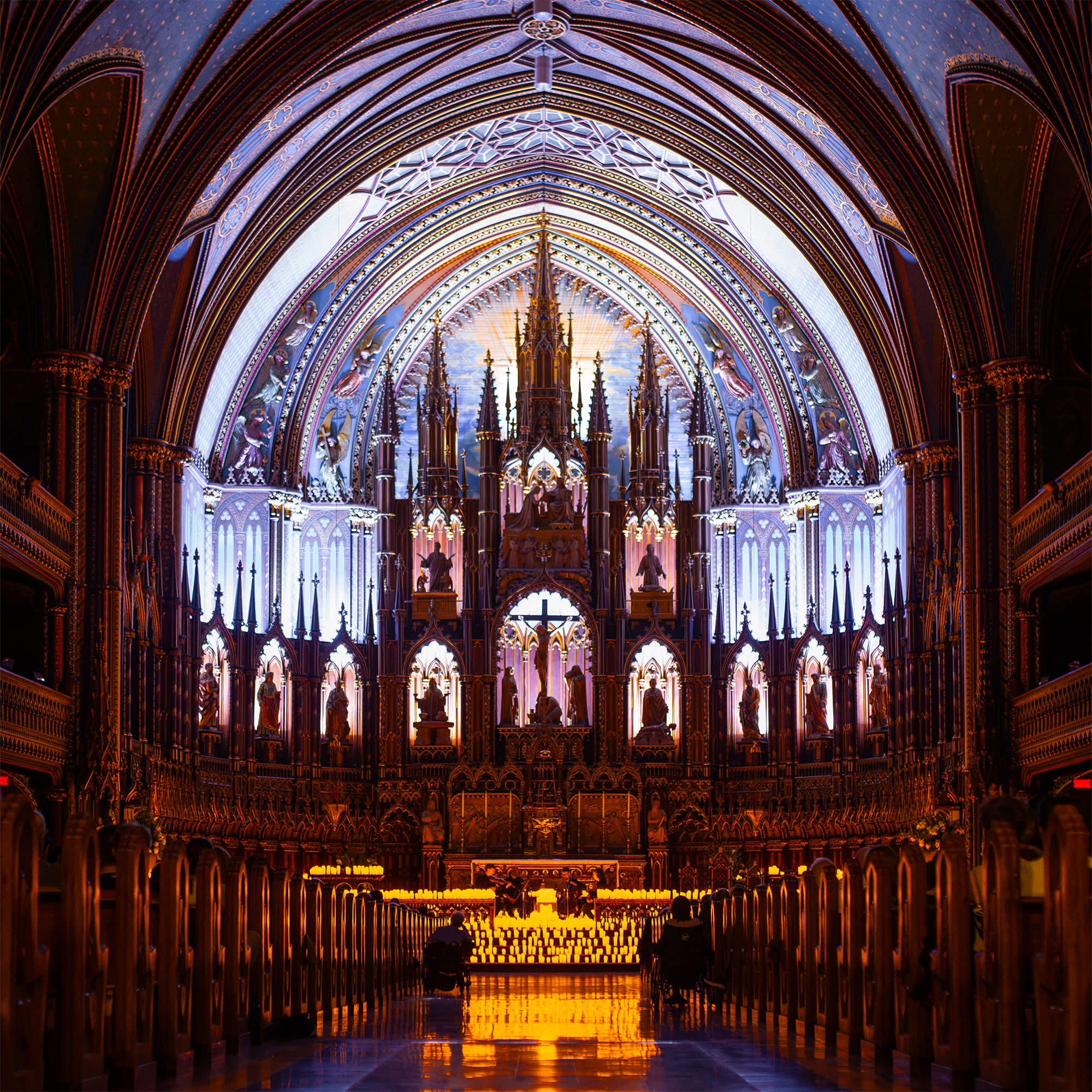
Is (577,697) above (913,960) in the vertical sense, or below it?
above

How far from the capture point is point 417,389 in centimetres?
4388

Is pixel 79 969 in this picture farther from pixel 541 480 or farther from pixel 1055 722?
pixel 541 480

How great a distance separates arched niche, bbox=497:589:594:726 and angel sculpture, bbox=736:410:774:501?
18.5 ft

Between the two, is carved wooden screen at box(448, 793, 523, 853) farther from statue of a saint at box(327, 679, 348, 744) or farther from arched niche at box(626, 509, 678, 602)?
arched niche at box(626, 509, 678, 602)

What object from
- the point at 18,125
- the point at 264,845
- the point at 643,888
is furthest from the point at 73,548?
the point at 643,888

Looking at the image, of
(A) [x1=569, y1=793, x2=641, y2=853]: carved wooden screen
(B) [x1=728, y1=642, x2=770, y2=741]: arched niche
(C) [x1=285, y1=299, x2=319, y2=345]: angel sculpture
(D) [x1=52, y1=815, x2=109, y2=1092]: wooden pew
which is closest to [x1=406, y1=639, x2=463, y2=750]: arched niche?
(A) [x1=569, y1=793, x2=641, y2=853]: carved wooden screen

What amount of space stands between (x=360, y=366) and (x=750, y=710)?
44.6 feet

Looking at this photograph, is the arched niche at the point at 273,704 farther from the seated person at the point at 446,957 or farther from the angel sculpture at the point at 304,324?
the seated person at the point at 446,957

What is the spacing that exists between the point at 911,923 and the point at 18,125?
16820mm

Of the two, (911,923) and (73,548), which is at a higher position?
(73,548)

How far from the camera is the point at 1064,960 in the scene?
10031mm

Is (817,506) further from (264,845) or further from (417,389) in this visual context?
(264,845)

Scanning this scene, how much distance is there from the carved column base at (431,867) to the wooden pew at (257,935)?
2210cm

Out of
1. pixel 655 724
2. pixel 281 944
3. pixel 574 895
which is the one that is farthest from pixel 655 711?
pixel 281 944
